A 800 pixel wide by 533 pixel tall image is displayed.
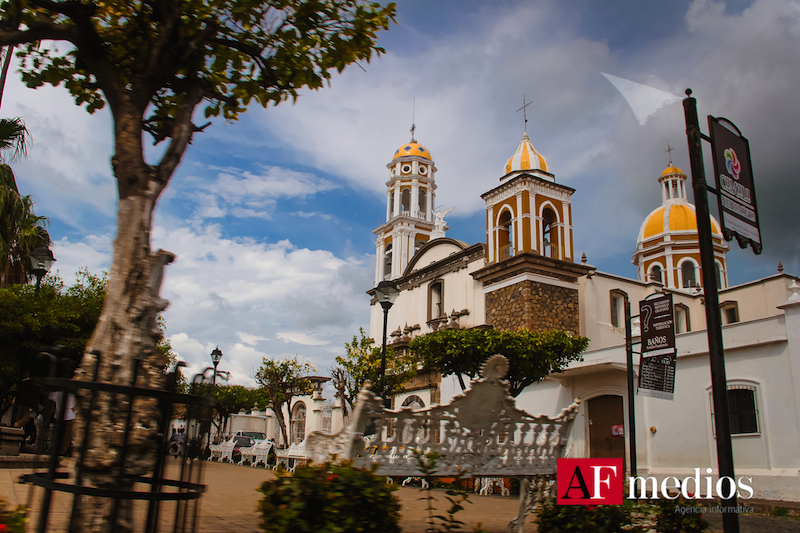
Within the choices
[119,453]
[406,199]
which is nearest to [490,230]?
[406,199]

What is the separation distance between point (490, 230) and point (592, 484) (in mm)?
22104

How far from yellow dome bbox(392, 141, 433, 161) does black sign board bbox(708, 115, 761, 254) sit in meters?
31.9

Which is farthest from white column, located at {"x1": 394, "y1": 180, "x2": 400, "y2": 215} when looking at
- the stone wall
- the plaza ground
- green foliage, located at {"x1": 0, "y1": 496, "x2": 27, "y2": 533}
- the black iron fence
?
green foliage, located at {"x1": 0, "y1": 496, "x2": 27, "y2": 533}

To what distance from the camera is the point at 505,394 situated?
5.61 metres

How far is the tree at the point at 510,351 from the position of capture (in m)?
16.3

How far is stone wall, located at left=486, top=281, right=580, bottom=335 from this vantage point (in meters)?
22.9

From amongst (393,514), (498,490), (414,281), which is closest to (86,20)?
(393,514)

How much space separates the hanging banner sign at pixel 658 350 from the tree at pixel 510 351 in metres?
4.10

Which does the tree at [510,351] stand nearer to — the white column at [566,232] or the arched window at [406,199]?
the white column at [566,232]

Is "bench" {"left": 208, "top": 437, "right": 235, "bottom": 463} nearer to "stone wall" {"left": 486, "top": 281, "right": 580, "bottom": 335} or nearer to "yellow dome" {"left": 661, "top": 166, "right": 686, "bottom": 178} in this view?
"stone wall" {"left": 486, "top": 281, "right": 580, "bottom": 335}

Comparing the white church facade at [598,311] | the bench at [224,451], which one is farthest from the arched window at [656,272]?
the bench at [224,451]

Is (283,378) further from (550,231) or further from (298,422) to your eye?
(550,231)

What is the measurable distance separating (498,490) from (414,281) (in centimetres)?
1611

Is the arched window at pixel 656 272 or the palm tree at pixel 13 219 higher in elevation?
the arched window at pixel 656 272
